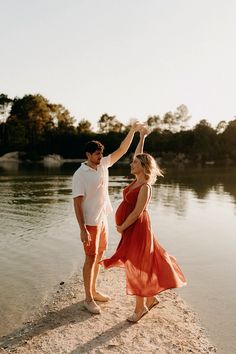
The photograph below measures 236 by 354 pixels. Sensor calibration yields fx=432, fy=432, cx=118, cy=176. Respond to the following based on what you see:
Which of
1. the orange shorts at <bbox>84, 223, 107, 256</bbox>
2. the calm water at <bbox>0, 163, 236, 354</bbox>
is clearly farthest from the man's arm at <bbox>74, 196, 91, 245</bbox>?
the calm water at <bbox>0, 163, 236, 354</bbox>

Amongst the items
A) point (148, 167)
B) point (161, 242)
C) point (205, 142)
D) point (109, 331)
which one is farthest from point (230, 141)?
point (109, 331)

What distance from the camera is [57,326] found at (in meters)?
5.84

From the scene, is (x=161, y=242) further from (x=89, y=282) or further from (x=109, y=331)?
(x=109, y=331)

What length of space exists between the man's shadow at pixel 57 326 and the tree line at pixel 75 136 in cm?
8821

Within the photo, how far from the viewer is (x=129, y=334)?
18.2ft

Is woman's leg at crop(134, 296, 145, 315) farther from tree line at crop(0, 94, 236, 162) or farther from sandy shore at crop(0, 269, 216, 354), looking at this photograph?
tree line at crop(0, 94, 236, 162)

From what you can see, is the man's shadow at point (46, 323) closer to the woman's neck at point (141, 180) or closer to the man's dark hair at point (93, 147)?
the woman's neck at point (141, 180)

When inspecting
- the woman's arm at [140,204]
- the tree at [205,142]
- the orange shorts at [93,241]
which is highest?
the tree at [205,142]

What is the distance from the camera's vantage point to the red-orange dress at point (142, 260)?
5.79m

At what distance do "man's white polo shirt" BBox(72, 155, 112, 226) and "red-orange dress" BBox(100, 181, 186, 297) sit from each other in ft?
1.11

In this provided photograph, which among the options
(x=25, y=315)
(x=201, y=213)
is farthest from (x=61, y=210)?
(x=25, y=315)

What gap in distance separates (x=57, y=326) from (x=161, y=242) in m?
6.51

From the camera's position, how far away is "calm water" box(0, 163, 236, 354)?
22.5ft

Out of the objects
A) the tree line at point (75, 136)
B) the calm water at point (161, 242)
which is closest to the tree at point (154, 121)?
the tree line at point (75, 136)
